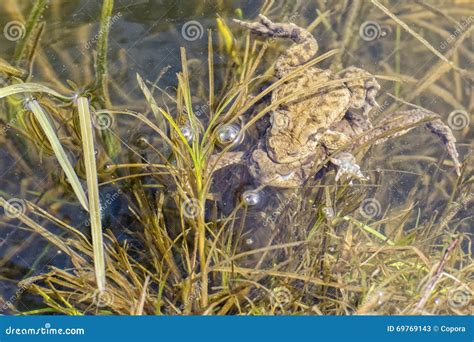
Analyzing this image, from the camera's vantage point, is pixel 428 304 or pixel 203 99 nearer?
pixel 428 304

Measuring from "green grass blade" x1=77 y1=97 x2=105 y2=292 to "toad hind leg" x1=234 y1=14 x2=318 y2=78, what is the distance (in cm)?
139

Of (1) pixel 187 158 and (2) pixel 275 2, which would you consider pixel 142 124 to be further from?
(2) pixel 275 2

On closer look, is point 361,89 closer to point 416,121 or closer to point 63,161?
point 416,121

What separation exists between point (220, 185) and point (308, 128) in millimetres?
675

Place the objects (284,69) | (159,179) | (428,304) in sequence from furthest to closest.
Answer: (284,69), (159,179), (428,304)

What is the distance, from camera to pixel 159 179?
3.55m

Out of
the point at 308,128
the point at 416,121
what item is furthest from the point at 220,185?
the point at 416,121

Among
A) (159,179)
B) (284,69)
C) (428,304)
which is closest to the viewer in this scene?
(428,304)

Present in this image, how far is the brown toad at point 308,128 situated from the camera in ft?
12.0

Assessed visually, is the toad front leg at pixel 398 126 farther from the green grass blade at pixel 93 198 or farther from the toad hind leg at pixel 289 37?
the green grass blade at pixel 93 198

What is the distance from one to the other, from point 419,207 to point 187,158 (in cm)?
169

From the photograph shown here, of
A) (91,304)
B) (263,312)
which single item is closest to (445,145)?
(263,312)

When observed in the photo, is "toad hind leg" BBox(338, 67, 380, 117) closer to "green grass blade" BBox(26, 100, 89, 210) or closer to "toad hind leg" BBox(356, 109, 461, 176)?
"toad hind leg" BBox(356, 109, 461, 176)

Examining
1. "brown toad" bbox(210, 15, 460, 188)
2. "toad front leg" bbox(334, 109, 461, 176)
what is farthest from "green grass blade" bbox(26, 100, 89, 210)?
"toad front leg" bbox(334, 109, 461, 176)
